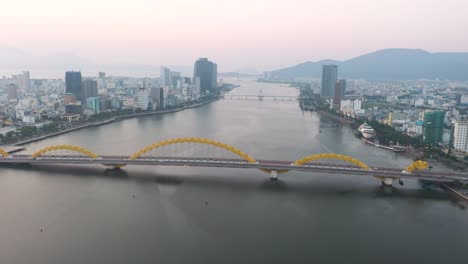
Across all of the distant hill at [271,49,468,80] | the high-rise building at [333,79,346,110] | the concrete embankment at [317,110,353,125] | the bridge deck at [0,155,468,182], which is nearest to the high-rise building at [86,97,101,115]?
the bridge deck at [0,155,468,182]

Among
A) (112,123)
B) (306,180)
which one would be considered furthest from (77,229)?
(112,123)

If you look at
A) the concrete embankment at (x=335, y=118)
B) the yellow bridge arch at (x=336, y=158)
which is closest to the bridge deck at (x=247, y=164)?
the yellow bridge arch at (x=336, y=158)

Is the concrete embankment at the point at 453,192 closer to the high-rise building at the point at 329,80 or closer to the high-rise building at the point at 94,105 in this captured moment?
the high-rise building at the point at 94,105

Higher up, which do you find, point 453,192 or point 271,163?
point 271,163

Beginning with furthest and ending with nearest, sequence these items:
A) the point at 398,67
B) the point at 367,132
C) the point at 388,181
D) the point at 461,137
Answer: the point at 398,67 < the point at 367,132 < the point at 461,137 < the point at 388,181

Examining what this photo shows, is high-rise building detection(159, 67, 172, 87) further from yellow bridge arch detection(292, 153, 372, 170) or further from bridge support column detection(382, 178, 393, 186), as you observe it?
bridge support column detection(382, 178, 393, 186)

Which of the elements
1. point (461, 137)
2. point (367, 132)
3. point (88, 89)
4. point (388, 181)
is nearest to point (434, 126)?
point (461, 137)

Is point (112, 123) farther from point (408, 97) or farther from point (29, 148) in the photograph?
point (408, 97)

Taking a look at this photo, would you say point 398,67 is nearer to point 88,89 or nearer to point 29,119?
point 88,89
